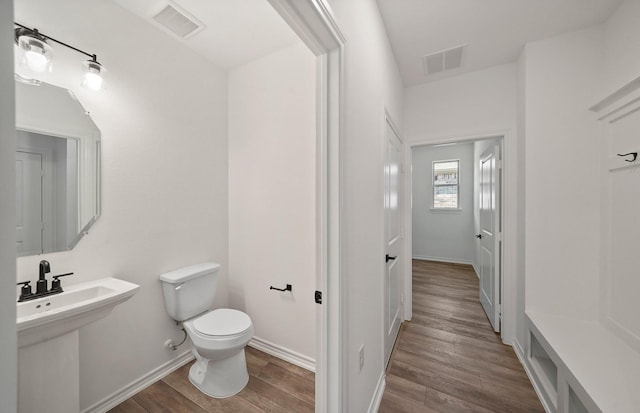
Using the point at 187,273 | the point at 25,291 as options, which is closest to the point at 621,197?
the point at 187,273

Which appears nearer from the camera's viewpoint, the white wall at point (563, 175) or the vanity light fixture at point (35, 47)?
the vanity light fixture at point (35, 47)

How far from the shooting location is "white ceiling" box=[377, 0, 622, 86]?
5.54 ft

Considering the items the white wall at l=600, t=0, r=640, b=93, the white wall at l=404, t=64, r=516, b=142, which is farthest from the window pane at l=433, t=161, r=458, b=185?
the white wall at l=600, t=0, r=640, b=93

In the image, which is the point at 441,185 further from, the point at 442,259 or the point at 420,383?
the point at 420,383

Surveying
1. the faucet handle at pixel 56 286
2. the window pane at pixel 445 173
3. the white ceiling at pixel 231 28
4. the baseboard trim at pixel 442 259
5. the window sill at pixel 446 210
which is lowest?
the baseboard trim at pixel 442 259

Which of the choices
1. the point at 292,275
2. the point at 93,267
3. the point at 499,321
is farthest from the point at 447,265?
the point at 93,267

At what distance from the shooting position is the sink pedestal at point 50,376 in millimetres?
1127

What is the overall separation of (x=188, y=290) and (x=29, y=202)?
3.40 ft

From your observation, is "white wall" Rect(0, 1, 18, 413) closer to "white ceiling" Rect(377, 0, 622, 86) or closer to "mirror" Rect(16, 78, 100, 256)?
"mirror" Rect(16, 78, 100, 256)

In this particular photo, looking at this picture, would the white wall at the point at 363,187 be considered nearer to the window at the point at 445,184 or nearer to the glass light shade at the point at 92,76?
the glass light shade at the point at 92,76

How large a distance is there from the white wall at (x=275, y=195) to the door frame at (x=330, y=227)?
2.85ft

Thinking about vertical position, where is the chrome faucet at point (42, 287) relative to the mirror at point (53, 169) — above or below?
below

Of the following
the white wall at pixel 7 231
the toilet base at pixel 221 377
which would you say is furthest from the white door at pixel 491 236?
the white wall at pixel 7 231

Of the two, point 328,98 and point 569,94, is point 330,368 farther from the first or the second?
point 569,94
